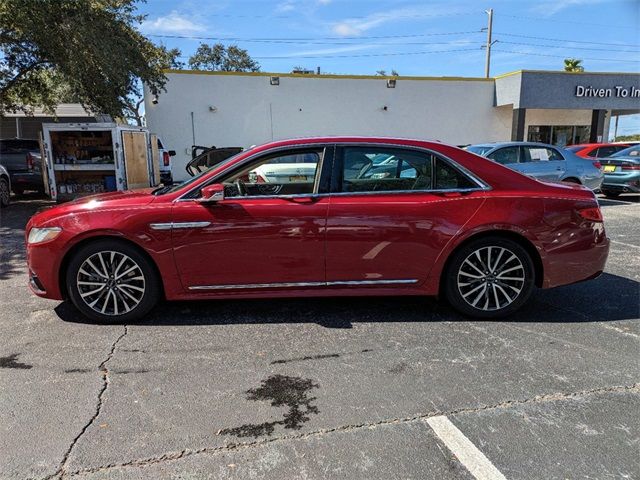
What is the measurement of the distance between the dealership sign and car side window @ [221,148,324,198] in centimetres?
2253

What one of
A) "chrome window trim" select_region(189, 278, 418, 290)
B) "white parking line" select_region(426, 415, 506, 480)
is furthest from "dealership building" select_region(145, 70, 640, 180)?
"white parking line" select_region(426, 415, 506, 480)

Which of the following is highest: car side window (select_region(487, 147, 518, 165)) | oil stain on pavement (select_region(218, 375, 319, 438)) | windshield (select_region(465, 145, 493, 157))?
windshield (select_region(465, 145, 493, 157))

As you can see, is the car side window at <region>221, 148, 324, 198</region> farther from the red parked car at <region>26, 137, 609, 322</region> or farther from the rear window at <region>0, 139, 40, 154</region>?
the rear window at <region>0, 139, 40, 154</region>

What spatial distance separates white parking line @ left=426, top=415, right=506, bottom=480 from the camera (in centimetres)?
240

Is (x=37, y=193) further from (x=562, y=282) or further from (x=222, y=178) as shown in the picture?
(x=562, y=282)

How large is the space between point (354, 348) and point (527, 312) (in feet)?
6.17

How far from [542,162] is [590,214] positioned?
7.34 meters

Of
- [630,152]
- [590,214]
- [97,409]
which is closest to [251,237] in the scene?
[97,409]

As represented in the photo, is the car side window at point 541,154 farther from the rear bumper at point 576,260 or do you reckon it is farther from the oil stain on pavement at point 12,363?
the oil stain on pavement at point 12,363

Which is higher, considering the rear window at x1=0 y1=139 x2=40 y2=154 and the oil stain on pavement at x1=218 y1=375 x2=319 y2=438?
the rear window at x1=0 y1=139 x2=40 y2=154

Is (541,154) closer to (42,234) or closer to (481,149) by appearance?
(481,149)

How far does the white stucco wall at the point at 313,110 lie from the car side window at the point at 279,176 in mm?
16436

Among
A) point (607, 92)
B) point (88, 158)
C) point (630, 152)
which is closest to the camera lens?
point (88, 158)

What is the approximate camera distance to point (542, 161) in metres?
11.1
